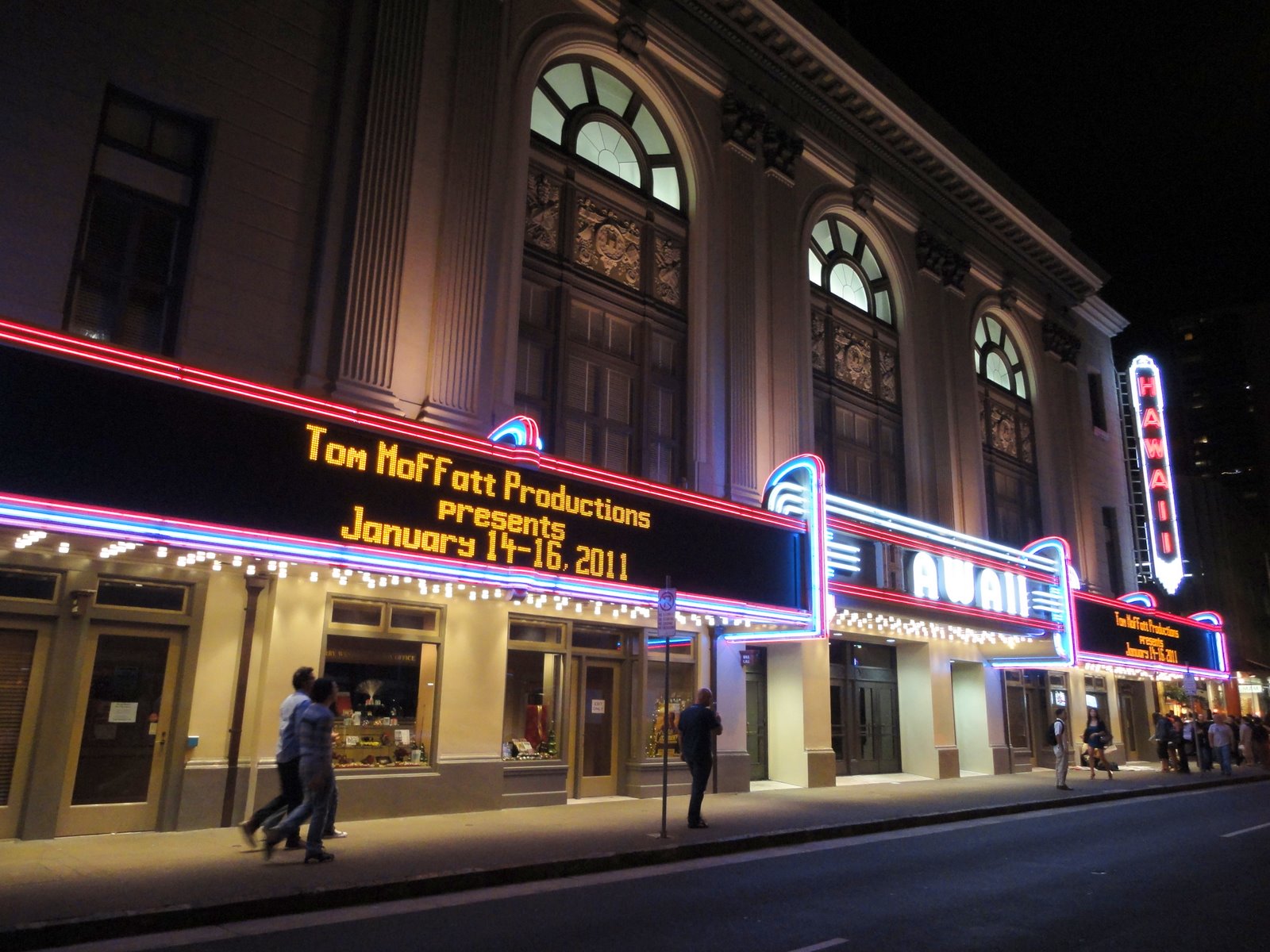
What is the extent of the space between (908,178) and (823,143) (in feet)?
13.9

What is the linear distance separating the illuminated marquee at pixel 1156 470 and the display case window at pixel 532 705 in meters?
26.9

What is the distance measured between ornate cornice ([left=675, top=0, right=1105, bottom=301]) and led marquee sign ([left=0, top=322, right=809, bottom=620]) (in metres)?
13.0

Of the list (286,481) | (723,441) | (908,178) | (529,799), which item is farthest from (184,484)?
(908,178)

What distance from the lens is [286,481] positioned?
10375mm

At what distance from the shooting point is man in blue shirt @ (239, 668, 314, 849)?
30.5ft

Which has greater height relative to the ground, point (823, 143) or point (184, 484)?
point (823, 143)

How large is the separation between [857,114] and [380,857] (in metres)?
22.4

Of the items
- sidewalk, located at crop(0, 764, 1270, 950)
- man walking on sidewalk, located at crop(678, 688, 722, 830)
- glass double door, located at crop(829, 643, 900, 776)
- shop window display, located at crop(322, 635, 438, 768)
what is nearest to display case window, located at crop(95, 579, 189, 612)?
shop window display, located at crop(322, 635, 438, 768)

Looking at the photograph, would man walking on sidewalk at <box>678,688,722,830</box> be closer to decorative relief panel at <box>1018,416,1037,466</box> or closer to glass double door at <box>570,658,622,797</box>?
glass double door at <box>570,658,622,797</box>

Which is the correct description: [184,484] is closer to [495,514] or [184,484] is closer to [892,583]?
Answer: [495,514]

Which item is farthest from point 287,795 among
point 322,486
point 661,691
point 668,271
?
point 668,271

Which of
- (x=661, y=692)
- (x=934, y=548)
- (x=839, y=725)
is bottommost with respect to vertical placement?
(x=839, y=725)

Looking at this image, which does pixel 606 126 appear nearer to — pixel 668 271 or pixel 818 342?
pixel 668 271

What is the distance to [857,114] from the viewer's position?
2491cm
